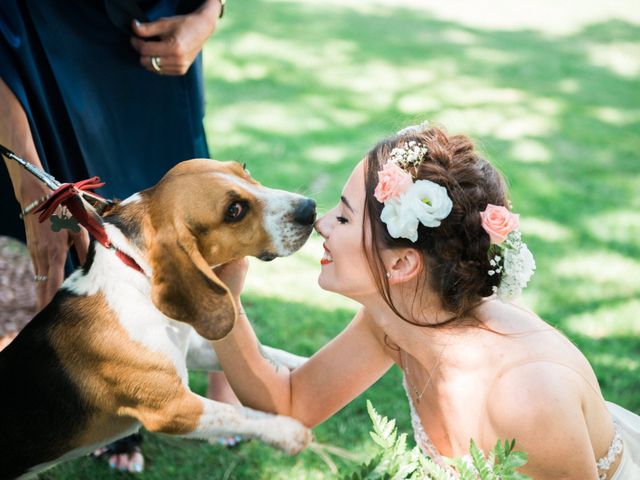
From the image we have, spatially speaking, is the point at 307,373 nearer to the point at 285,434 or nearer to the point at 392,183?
the point at 285,434

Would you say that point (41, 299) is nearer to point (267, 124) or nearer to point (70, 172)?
point (70, 172)

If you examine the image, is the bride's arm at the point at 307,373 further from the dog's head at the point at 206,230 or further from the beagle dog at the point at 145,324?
the dog's head at the point at 206,230

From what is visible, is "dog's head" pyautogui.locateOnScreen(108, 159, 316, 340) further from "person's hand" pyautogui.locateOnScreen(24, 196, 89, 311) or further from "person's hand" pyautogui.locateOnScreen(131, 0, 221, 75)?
Result: "person's hand" pyautogui.locateOnScreen(131, 0, 221, 75)

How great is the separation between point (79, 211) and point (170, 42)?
107 centimetres

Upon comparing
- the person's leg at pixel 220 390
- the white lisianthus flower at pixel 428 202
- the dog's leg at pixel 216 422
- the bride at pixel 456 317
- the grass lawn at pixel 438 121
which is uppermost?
the white lisianthus flower at pixel 428 202

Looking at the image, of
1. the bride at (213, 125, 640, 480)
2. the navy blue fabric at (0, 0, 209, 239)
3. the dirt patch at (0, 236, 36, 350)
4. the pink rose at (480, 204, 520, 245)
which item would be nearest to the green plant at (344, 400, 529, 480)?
the bride at (213, 125, 640, 480)

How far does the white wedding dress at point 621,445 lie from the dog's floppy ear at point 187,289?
0.95 metres

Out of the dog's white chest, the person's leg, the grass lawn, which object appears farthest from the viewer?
the grass lawn

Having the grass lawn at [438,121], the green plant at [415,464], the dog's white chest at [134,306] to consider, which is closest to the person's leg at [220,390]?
the grass lawn at [438,121]

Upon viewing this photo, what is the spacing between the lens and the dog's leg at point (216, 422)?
8.84 ft

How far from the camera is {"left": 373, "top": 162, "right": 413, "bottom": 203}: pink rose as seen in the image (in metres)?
2.44

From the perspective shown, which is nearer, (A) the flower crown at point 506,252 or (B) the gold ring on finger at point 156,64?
(A) the flower crown at point 506,252

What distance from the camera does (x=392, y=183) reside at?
7.98 feet

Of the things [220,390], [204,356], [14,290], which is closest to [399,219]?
[204,356]
